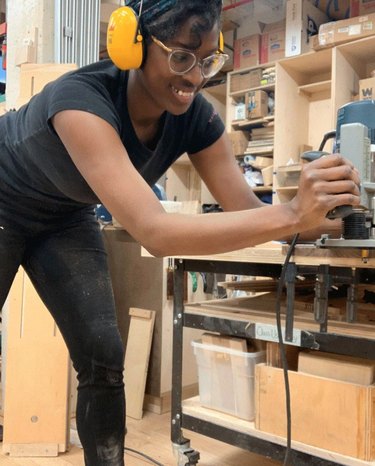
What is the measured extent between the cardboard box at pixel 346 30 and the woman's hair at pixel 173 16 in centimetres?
247

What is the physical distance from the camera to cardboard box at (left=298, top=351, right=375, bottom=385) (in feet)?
4.39

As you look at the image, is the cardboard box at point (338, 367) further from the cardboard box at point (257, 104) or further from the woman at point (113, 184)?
the cardboard box at point (257, 104)

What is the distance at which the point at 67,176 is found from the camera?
1.06 metres

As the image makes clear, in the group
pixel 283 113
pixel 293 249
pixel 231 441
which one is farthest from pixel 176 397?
pixel 283 113

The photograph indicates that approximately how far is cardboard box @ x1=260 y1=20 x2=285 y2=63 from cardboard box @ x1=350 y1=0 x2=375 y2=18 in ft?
→ 1.64

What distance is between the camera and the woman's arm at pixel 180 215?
2.56 ft

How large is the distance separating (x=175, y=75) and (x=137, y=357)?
1.86 meters

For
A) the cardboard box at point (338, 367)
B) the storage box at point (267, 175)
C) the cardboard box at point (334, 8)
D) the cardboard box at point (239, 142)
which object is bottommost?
the cardboard box at point (338, 367)

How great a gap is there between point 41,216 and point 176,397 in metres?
0.83

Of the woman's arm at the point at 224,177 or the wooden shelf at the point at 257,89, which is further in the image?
the wooden shelf at the point at 257,89

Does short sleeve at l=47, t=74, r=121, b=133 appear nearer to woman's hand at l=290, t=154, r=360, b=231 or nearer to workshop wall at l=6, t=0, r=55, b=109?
woman's hand at l=290, t=154, r=360, b=231

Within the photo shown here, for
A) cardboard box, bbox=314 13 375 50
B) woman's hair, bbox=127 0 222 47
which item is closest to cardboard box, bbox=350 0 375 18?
cardboard box, bbox=314 13 375 50

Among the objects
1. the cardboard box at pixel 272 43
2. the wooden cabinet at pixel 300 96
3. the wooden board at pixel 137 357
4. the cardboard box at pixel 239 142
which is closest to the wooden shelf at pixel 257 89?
the wooden cabinet at pixel 300 96

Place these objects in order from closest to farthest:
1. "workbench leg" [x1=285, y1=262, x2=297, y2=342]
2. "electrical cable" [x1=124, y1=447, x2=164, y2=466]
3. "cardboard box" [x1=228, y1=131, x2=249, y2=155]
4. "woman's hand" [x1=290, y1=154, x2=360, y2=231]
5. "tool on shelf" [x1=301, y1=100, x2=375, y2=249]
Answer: "woman's hand" [x1=290, y1=154, x2=360, y2=231]
"tool on shelf" [x1=301, y1=100, x2=375, y2=249]
"workbench leg" [x1=285, y1=262, x2=297, y2=342]
"electrical cable" [x1=124, y1=447, x2=164, y2=466]
"cardboard box" [x1=228, y1=131, x2=249, y2=155]
